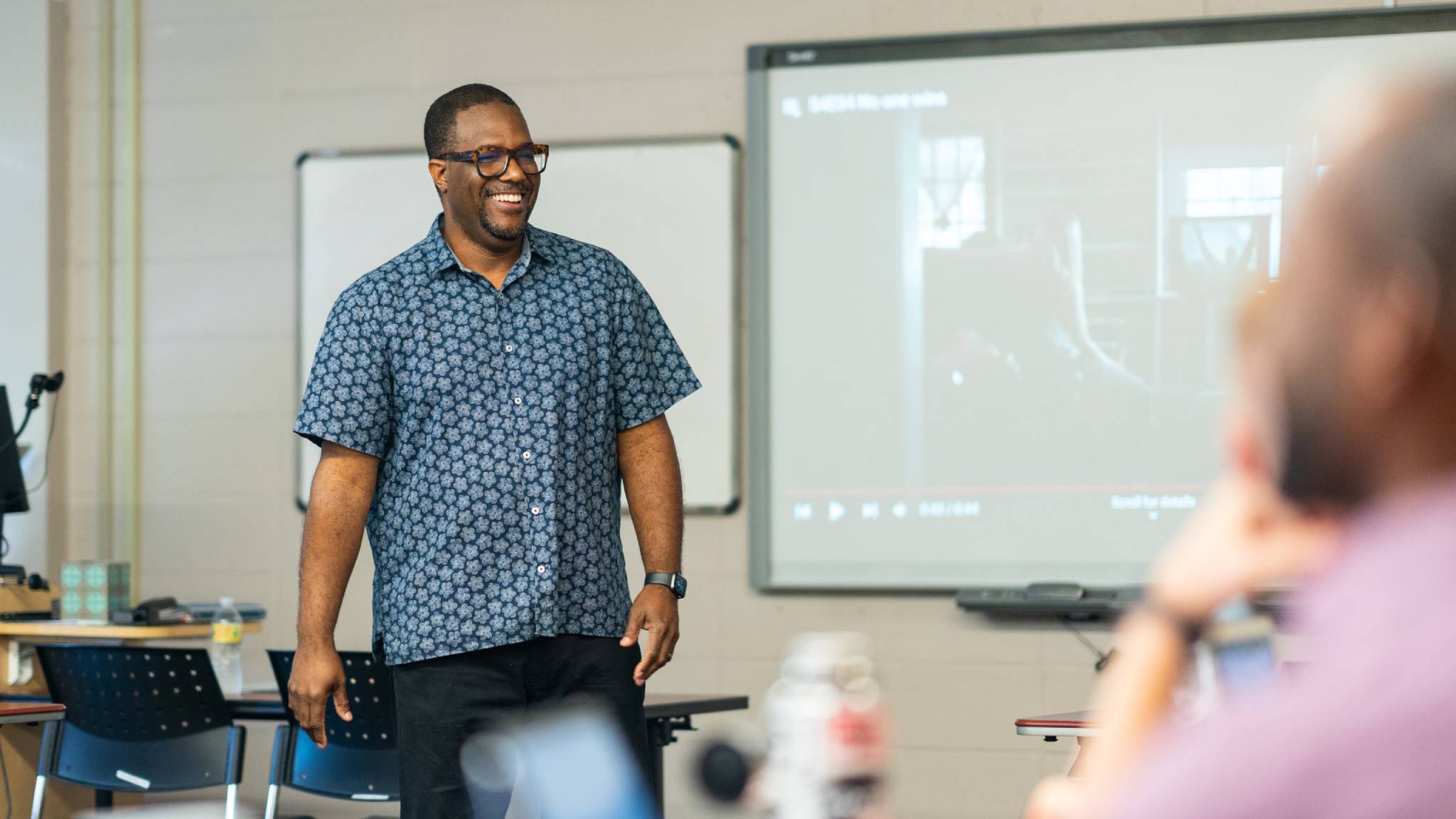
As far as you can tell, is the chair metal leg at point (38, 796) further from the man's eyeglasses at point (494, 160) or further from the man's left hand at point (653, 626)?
the man's eyeglasses at point (494, 160)

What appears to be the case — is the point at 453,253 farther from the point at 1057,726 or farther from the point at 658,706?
the point at 1057,726

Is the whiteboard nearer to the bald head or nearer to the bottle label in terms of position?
the bottle label

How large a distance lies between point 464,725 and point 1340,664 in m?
1.90

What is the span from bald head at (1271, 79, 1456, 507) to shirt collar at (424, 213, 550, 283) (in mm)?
1995

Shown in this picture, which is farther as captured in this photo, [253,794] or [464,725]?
[253,794]

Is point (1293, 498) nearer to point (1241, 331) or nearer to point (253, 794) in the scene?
point (1241, 331)

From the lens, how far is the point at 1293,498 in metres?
0.59

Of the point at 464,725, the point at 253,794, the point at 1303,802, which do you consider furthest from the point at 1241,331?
the point at 253,794

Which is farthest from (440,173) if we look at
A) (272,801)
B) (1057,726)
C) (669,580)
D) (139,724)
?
(139,724)

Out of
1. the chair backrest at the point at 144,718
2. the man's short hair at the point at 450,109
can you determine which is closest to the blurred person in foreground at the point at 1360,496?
the man's short hair at the point at 450,109

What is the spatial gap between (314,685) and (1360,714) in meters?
2.01

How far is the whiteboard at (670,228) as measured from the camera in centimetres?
455

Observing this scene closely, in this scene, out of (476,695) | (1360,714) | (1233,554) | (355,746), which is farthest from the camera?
(355,746)

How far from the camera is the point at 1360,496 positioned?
1.85ft
